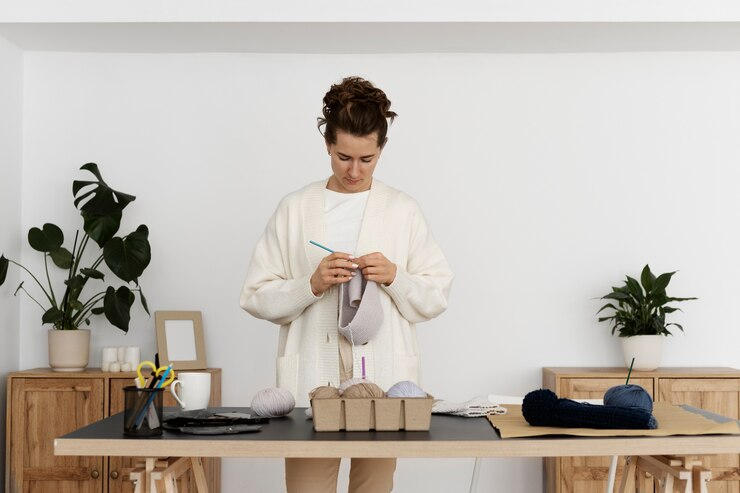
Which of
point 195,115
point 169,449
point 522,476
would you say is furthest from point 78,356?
point 169,449

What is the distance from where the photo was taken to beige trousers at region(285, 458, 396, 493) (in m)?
2.33

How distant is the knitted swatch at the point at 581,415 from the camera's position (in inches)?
79.6

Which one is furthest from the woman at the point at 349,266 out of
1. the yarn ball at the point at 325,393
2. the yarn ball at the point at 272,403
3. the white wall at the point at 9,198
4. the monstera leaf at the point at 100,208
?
the white wall at the point at 9,198

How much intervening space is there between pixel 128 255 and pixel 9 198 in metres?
0.74

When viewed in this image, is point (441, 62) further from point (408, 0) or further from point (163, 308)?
point (163, 308)

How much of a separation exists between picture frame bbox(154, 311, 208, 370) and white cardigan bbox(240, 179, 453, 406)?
1.75 m

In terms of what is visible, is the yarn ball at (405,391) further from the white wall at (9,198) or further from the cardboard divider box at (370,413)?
the white wall at (9,198)

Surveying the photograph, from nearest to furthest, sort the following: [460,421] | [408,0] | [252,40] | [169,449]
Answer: [169,449], [460,421], [408,0], [252,40]

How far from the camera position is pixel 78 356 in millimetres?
4324

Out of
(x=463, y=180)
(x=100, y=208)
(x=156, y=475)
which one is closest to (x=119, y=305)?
(x=100, y=208)

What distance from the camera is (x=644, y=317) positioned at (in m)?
4.34

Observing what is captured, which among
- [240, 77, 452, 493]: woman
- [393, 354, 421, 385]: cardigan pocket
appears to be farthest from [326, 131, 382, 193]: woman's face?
[393, 354, 421, 385]: cardigan pocket

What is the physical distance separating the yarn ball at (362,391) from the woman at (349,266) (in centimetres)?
42

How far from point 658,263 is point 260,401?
2.92 metres
